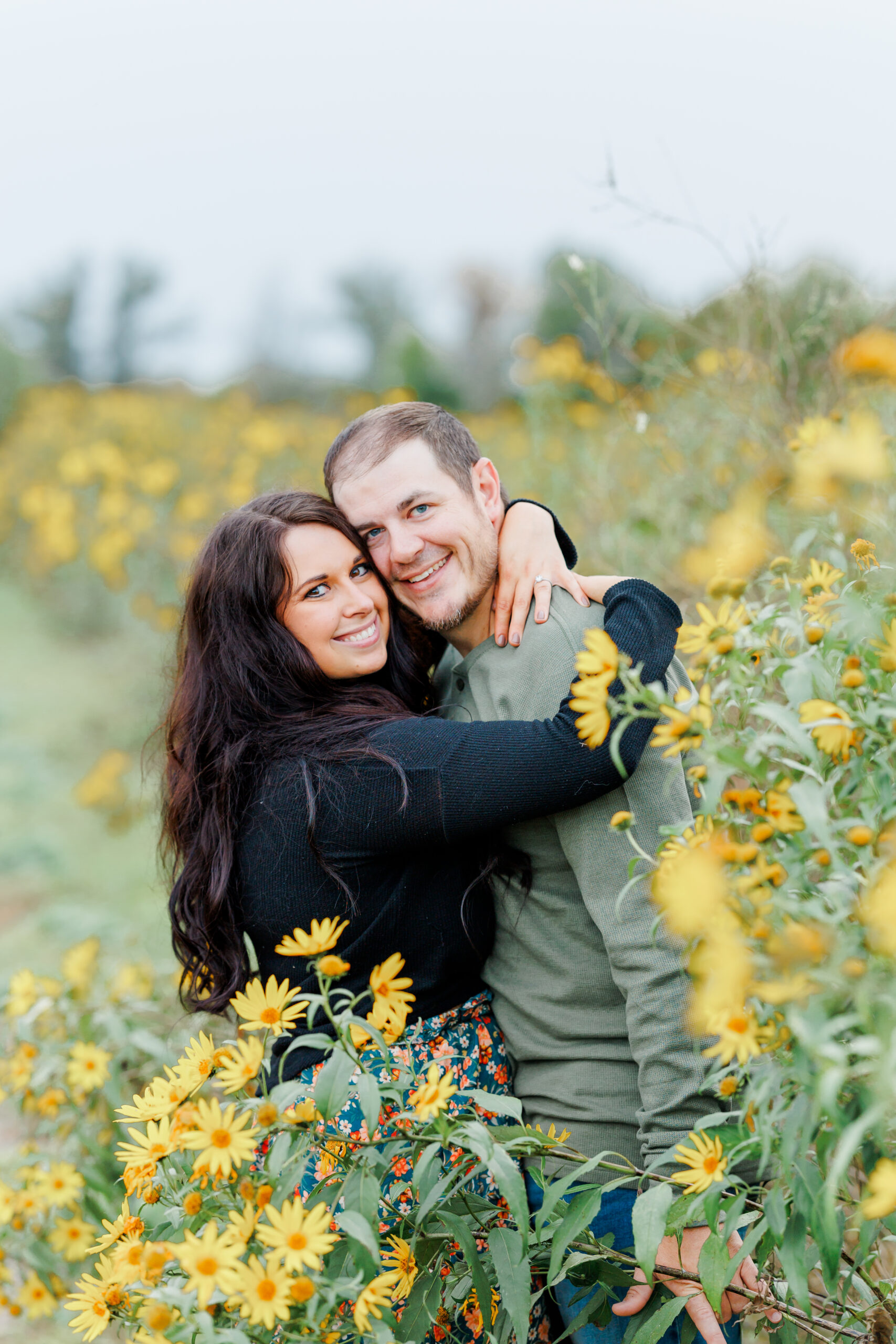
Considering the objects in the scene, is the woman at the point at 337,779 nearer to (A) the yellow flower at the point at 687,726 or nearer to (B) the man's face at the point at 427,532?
(B) the man's face at the point at 427,532

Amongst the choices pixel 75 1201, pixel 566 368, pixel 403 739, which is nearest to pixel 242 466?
pixel 566 368

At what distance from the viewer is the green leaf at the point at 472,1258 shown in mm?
1046

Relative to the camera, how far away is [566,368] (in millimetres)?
3725

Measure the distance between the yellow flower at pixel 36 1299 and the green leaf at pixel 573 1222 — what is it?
57.8 inches

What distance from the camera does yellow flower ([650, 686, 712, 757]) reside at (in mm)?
804

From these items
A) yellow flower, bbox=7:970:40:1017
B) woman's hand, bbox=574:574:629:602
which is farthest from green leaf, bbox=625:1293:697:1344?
yellow flower, bbox=7:970:40:1017

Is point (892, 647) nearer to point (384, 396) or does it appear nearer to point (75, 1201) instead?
point (75, 1201)

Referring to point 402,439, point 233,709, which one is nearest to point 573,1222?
point 233,709

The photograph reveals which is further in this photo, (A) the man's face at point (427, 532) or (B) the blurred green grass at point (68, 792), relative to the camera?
(B) the blurred green grass at point (68, 792)

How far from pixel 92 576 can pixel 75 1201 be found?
17.8ft

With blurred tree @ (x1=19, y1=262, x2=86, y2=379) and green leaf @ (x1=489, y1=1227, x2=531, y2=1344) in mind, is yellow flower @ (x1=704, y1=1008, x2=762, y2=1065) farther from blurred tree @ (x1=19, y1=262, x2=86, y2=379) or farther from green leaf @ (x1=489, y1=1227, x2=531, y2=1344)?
blurred tree @ (x1=19, y1=262, x2=86, y2=379)

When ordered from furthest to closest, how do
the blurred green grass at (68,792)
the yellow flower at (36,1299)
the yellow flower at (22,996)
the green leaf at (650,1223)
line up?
the blurred green grass at (68,792) < the yellow flower at (22,996) < the yellow flower at (36,1299) < the green leaf at (650,1223)

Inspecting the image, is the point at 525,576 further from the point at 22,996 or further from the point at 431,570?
the point at 22,996

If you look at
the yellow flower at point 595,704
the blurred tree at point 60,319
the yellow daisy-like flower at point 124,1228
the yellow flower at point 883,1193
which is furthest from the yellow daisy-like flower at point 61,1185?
the blurred tree at point 60,319
